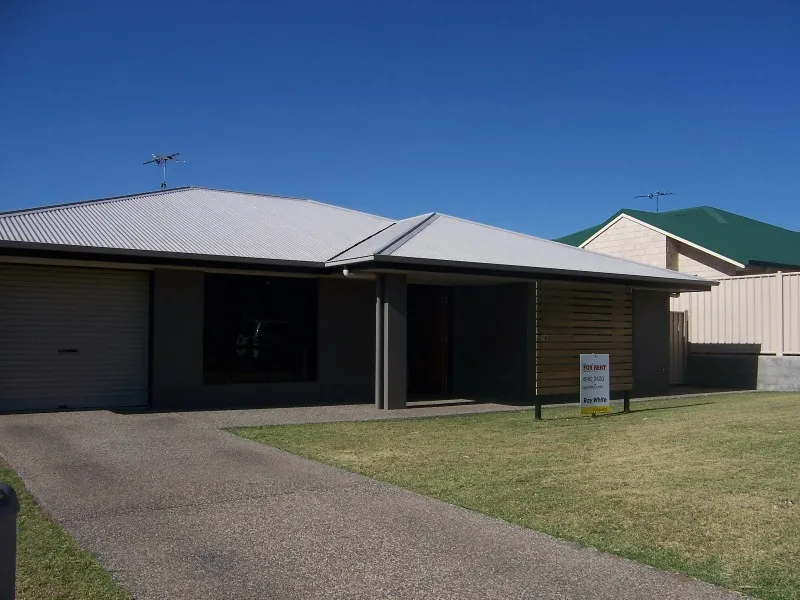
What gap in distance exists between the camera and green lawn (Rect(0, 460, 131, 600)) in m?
5.22

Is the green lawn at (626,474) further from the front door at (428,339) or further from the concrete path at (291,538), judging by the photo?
the front door at (428,339)

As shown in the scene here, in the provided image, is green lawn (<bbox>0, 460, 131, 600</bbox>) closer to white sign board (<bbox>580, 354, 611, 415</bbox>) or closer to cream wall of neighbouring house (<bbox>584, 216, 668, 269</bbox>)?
white sign board (<bbox>580, 354, 611, 415</bbox>)

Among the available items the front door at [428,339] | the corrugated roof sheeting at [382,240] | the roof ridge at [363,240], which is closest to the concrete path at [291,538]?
the corrugated roof sheeting at [382,240]

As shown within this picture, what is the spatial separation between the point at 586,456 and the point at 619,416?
4928 millimetres

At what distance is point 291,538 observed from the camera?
6.59 meters

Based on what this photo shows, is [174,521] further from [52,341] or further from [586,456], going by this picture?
[52,341]

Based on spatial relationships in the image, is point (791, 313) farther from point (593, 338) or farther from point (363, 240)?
point (363, 240)

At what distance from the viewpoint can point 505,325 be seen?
724 inches

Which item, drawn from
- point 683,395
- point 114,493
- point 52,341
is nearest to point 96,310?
point 52,341

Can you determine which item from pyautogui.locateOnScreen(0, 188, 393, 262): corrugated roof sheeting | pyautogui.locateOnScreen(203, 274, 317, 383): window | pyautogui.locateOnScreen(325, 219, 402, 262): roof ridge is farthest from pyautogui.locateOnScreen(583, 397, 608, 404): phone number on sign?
pyautogui.locateOnScreen(0, 188, 393, 262): corrugated roof sheeting

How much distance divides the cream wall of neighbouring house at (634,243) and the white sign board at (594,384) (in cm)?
1416

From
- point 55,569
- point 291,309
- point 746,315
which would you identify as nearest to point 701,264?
point 746,315

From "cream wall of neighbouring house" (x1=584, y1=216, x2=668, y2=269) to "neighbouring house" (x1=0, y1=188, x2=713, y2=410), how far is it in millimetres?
8454

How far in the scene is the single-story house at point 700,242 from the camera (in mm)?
26719
